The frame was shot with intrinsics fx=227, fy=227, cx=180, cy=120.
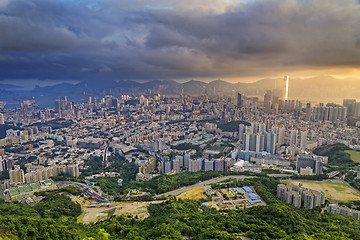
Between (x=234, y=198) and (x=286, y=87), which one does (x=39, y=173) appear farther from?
(x=286, y=87)

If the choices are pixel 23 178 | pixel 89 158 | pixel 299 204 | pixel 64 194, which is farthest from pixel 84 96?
pixel 299 204

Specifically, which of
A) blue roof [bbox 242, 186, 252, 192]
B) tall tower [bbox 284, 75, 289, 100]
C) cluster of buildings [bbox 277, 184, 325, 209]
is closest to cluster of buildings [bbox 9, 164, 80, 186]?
blue roof [bbox 242, 186, 252, 192]

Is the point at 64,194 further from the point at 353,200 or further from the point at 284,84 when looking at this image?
the point at 284,84

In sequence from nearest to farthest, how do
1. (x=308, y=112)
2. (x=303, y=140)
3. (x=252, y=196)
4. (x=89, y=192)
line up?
1. (x=252, y=196)
2. (x=89, y=192)
3. (x=303, y=140)
4. (x=308, y=112)

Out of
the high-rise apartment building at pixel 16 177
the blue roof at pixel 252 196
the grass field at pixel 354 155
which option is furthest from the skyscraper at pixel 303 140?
the high-rise apartment building at pixel 16 177

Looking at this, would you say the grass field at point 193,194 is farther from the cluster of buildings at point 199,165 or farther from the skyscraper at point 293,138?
the skyscraper at point 293,138

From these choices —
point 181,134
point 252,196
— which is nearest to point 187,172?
point 252,196
